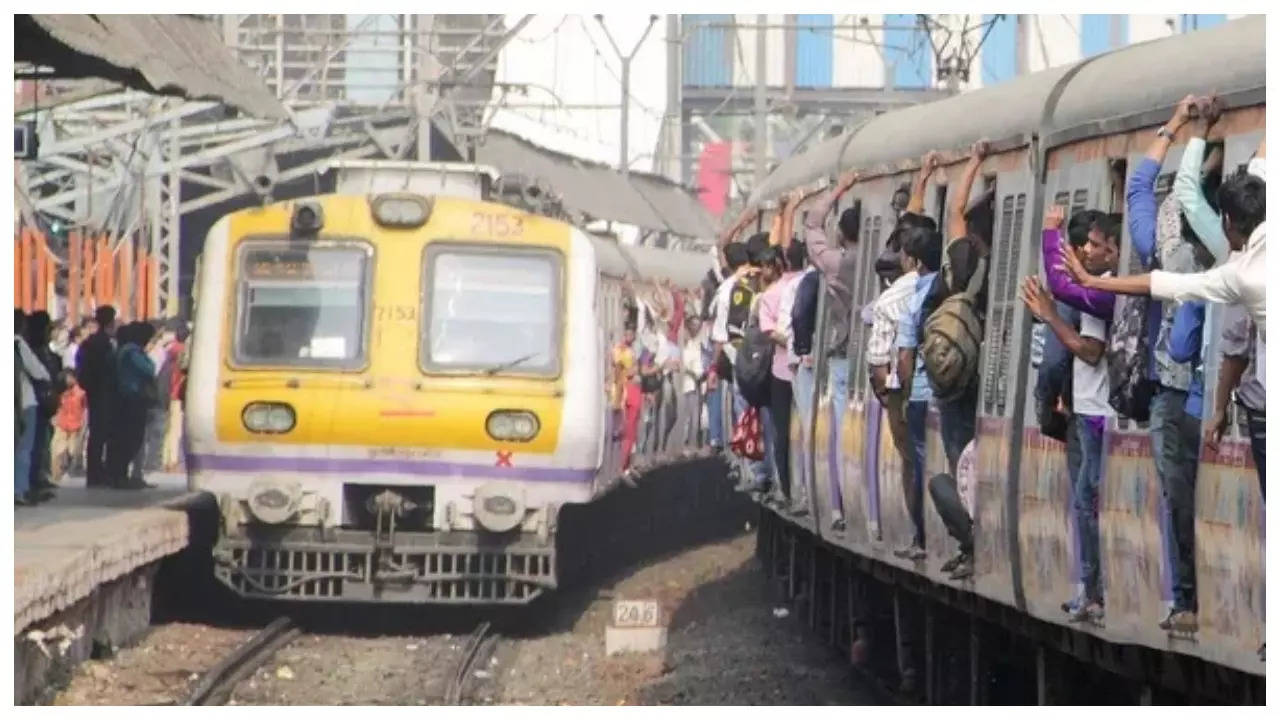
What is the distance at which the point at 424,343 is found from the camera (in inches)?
622

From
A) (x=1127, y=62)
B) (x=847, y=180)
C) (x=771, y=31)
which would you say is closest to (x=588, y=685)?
(x=847, y=180)

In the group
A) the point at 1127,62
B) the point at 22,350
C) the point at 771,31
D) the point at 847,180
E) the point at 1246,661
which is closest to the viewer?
the point at 1246,661

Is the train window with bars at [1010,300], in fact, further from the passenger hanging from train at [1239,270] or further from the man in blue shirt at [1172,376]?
the passenger hanging from train at [1239,270]

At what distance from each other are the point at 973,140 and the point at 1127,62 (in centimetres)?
178

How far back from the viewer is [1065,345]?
8.05m

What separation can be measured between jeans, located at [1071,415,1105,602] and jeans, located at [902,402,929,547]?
1998mm

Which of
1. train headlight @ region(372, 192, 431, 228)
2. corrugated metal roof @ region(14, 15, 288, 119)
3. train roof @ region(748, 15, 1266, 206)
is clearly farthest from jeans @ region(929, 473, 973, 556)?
train headlight @ region(372, 192, 431, 228)

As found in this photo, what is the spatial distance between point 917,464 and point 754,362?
343cm

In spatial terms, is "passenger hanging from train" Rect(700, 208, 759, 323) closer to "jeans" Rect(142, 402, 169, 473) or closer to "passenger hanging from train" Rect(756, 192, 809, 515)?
"passenger hanging from train" Rect(756, 192, 809, 515)

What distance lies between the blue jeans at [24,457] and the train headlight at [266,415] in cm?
171

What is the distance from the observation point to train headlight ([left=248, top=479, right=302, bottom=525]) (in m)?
15.3

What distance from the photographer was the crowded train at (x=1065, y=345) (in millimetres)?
7113

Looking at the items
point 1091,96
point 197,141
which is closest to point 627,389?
point 1091,96
